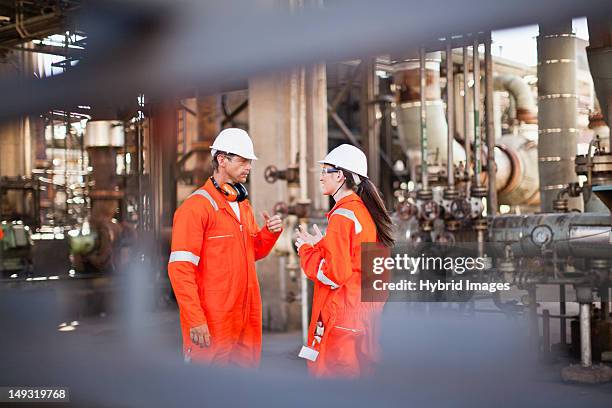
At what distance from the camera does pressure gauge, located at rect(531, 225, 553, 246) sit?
4.48 metres

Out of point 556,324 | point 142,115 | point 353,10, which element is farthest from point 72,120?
point 556,324

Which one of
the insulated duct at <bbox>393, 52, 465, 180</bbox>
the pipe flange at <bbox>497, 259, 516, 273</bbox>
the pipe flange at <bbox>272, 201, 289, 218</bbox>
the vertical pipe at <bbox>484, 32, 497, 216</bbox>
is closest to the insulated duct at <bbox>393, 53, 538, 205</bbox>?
the insulated duct at <bbox>393, 52, 465, 180</bbox>

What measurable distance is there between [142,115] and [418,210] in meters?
2.67

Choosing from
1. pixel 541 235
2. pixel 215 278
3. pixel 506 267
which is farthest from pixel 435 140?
pixel 215 278

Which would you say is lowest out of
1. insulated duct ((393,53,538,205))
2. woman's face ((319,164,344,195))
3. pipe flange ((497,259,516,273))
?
pipe flange ((497,259,516,273))

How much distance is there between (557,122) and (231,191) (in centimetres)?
408

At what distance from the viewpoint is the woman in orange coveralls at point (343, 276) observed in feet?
7.29

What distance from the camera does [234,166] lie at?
241cm

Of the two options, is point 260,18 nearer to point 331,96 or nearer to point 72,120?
point 72,120

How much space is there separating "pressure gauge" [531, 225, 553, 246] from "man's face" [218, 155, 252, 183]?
262 centimetres

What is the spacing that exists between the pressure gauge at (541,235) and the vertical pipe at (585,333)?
2.36 feet

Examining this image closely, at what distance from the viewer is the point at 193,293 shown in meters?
2.29

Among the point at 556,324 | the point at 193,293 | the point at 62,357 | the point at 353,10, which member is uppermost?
the point at 353,10

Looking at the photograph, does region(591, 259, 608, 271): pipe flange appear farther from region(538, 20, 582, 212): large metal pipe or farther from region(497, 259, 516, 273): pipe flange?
region(538, 20, 582, 212): large metal pipe
